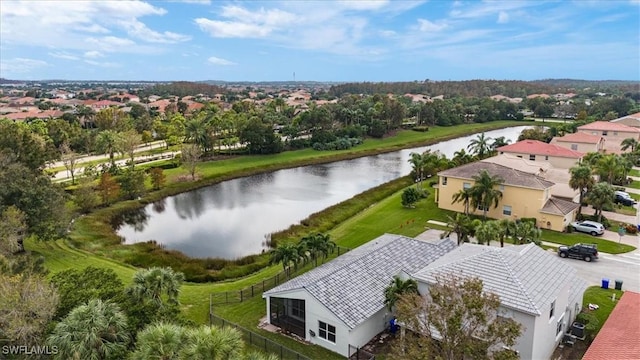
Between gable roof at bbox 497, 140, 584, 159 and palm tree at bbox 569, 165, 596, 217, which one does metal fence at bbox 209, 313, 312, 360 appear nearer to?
palm tree at bbox 569, 165, 596, 217

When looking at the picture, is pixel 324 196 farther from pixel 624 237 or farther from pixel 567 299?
pixel 567 299

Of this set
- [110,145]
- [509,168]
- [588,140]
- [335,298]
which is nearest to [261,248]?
[335,298]

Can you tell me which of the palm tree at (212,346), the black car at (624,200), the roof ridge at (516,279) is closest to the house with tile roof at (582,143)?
the black car at (624,200)

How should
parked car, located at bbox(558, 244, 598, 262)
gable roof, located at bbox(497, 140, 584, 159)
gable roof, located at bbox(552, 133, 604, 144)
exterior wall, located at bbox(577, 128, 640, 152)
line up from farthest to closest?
exterior wall, located at bbox(577, 128, 640, 152) → gable roof, located at bbox(552, 133, 604, 144) → gable roof, located at bbox(497, 140, 584, 159) → parked car, located at bbox(558, 244, 598, 262)

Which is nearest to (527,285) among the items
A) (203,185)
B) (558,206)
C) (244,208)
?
(558,206)

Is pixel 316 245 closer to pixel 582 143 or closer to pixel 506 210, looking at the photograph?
pixel 506 210

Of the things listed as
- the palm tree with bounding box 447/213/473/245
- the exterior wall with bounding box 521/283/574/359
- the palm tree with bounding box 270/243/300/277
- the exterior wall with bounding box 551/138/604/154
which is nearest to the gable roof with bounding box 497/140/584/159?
the exterior wall with bounding box 551/138/604/154

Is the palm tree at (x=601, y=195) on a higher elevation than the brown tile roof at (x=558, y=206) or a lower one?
higher

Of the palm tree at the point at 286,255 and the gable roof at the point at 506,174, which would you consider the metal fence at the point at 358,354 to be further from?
the gable roof at the point at 506,174
